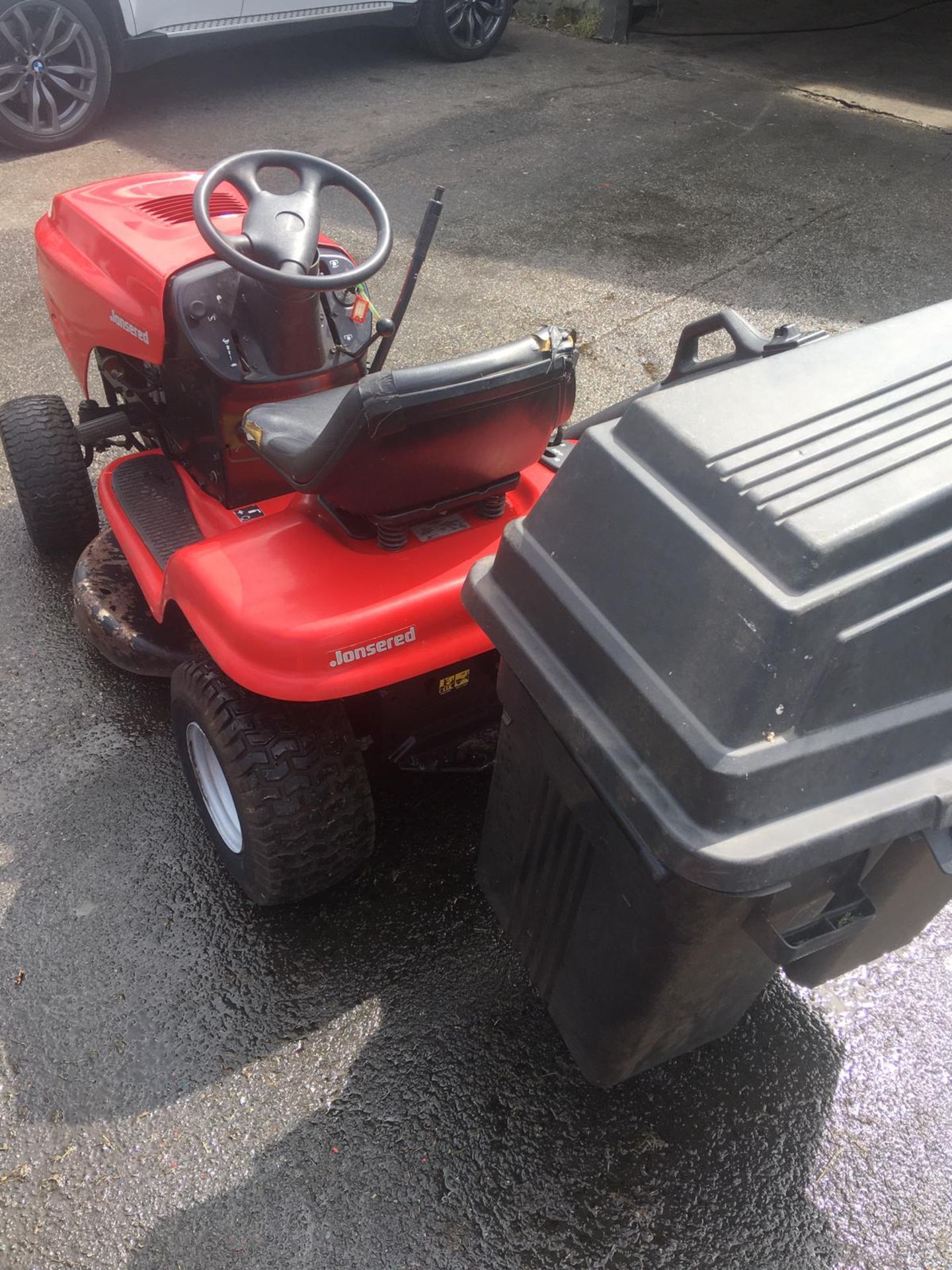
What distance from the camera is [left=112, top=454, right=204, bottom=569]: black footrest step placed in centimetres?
233

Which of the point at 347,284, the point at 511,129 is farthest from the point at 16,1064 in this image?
the point at 511,129

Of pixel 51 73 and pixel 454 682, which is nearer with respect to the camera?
pixel 454 682

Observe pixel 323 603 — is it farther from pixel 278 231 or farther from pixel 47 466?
pixel 47 466

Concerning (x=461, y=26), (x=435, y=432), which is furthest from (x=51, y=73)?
(x=435, y=432)

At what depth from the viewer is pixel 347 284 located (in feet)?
6.89

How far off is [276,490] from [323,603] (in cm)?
88

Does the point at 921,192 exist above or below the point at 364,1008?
above

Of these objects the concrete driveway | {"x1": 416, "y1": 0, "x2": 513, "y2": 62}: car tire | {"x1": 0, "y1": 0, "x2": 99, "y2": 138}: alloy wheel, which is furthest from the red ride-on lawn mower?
{"x1": 416, "y1": 0, "x2": 513, "y2": 62}: car tire

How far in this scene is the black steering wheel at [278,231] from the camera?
6.68 feet

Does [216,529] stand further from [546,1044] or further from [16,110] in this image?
[16,110]

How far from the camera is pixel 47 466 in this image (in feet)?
8.58

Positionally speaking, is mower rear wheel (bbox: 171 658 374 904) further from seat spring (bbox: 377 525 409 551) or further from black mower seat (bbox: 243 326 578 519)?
black mower seat (bbox: 243 326 578 519)

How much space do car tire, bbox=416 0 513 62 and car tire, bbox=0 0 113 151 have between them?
8.37ft

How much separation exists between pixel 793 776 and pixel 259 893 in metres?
1.21
